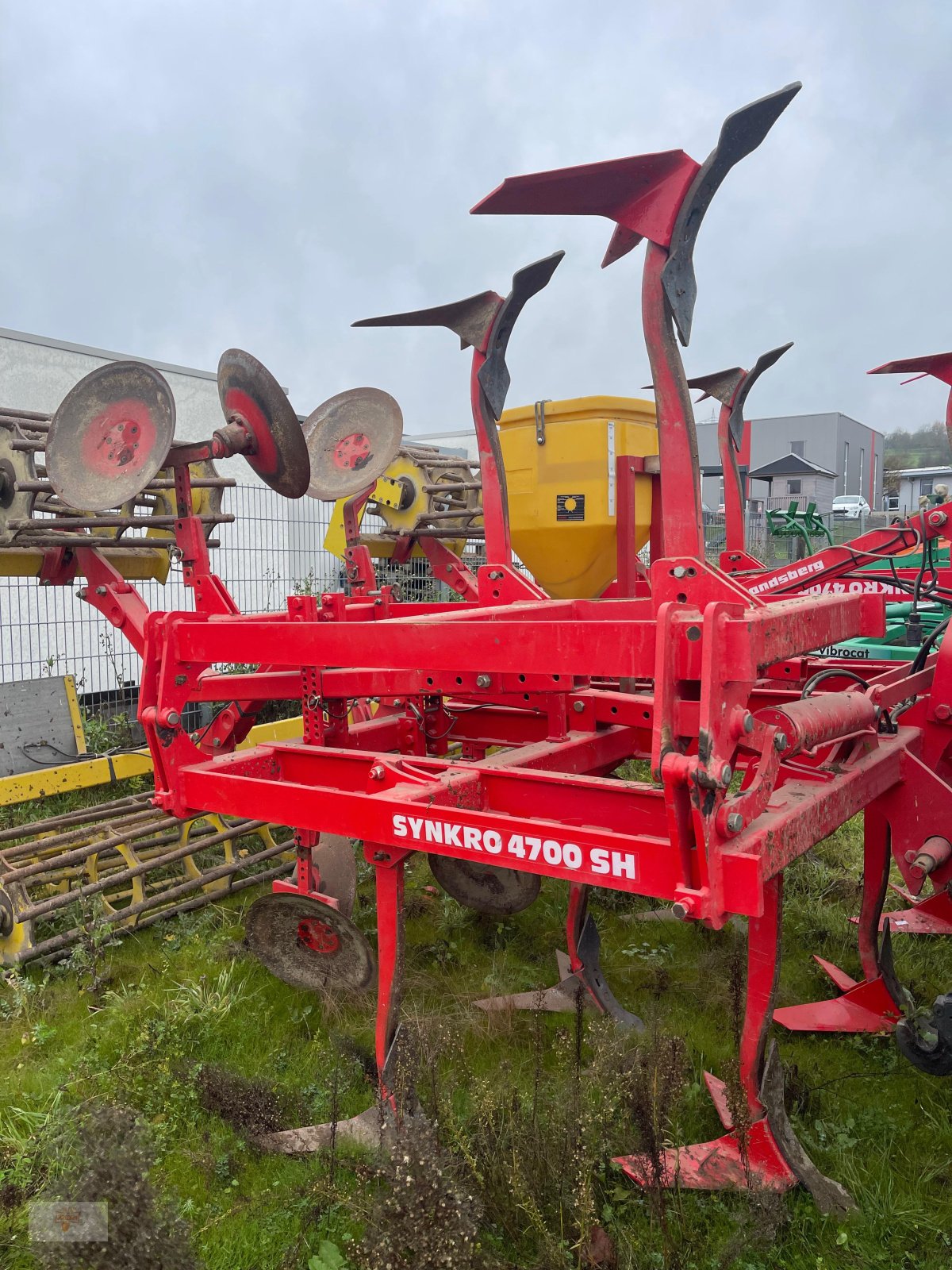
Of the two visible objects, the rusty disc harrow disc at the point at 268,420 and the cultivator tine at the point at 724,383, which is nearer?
the rusty disc harrow disc at the point at 268,420

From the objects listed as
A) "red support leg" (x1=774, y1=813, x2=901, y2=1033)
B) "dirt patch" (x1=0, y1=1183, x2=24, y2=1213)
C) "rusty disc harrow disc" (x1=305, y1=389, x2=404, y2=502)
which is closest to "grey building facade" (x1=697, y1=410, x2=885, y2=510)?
"rusty disc harrow disc" (x1=305, y1=389, x2=404, y2=502)

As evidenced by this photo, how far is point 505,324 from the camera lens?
3.18m

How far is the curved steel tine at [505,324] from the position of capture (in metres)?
3.10

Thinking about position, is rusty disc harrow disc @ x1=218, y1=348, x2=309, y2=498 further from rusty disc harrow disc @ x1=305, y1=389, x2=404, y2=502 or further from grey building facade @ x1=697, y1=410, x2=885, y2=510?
grey building facade @ x1=697, y1=410, x2=885, y2=510

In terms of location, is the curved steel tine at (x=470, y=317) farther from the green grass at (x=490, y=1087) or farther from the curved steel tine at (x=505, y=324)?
the green grass at (x=490, y=1087)

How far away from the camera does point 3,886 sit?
12.5 ft

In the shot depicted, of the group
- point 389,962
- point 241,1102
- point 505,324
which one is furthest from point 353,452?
point 241,1102

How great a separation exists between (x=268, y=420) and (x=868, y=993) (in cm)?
322

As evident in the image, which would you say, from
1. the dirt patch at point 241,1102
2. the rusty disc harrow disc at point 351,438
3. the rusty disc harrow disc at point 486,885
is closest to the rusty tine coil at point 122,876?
the rusty disc harrow disc at point 486,885

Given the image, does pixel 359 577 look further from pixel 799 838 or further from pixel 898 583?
pixel 799 838

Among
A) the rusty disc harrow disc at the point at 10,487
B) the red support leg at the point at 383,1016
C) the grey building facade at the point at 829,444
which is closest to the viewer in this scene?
the red support leg at the point at 383,1016

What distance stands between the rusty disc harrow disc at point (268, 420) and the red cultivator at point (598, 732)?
0.02 metres

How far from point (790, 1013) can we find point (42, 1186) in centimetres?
263

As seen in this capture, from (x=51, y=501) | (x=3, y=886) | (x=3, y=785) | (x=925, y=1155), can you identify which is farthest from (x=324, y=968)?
(x=51, y=501)
